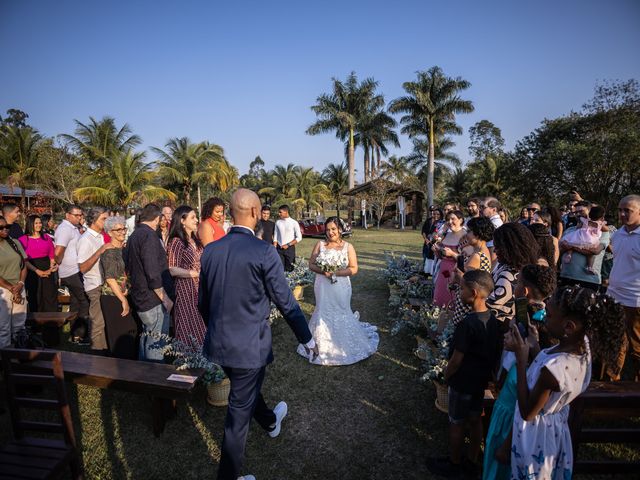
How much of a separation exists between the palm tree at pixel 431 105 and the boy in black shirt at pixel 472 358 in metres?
31.9

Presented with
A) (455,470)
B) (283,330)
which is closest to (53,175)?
(283,330)

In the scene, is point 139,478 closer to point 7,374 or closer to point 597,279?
point 7,374

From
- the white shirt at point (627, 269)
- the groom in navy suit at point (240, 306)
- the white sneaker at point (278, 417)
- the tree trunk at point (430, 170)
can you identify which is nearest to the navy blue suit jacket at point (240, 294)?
the groom in navy suit at point (240, 306)

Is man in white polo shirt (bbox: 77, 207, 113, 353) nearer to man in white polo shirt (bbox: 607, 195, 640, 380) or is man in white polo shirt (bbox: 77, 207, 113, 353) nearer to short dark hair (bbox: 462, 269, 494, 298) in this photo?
short dark hair (bbox: 462, 269, 494, 298)

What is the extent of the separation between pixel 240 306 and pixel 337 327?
3.18 meters

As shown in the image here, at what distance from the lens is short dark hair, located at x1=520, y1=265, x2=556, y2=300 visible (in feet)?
8.58

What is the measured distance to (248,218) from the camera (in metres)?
2.82

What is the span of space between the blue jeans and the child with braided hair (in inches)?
158

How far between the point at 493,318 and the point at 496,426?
81cm

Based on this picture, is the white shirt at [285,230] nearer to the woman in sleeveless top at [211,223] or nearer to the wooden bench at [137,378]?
the woman in sleeveless top at [211,223]

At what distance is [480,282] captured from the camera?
2807 millimetres

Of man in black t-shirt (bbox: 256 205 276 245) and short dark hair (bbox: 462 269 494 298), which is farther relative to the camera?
man in black t-shirt (bbox: 256 205 276 245)

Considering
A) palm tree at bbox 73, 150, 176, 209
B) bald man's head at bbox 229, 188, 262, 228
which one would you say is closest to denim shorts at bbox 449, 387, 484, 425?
bald man's head at bbox 229, 188, 262, 228

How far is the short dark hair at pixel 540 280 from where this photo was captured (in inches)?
103
